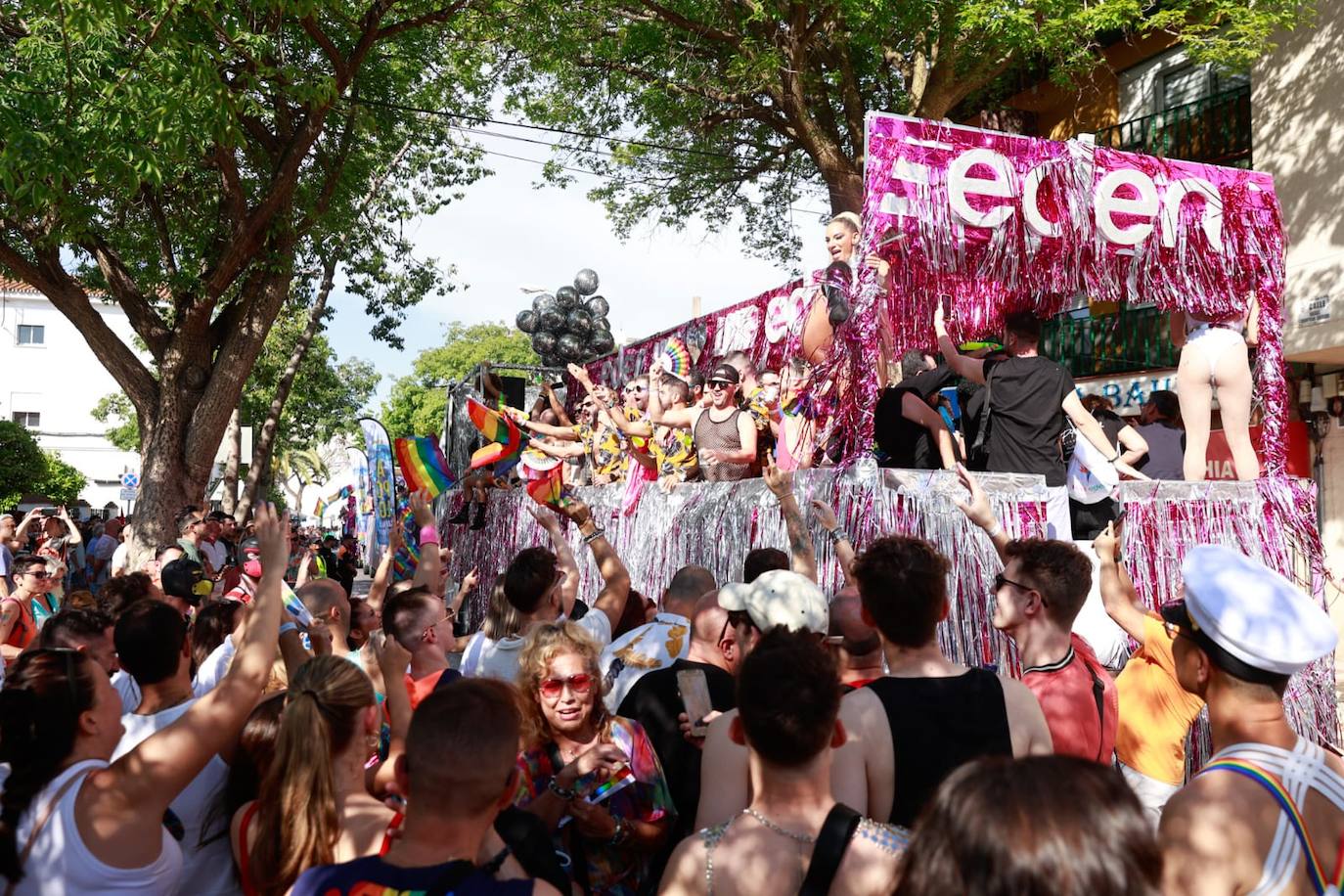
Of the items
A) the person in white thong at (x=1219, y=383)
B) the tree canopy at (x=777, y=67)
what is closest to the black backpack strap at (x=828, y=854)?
the person in white thong at (x=1219, y=383)

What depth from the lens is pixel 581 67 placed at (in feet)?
48.7

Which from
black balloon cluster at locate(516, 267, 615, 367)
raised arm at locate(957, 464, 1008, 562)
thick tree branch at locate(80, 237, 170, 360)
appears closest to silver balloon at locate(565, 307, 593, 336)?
black balloon cluster at locate(516, 267, 615, 367)

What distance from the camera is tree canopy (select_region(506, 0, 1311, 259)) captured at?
37.5ft

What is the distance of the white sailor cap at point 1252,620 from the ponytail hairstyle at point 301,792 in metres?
1.83

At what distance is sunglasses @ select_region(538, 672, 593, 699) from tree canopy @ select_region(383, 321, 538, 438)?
2114 inches

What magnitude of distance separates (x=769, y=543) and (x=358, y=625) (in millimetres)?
2231

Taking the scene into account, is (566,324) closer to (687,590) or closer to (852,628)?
(687,590)

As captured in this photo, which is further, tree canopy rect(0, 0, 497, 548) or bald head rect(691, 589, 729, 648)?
tree canopy rect(0, 0, 497, 548)

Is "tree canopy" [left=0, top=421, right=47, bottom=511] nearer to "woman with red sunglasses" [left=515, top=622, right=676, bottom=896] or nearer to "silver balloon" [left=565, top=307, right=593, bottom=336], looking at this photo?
"silver balloon" [left=565, top=307, right=593, bottom=336]

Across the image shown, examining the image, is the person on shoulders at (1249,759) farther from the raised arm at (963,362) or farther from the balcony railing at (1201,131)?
the balcony railing at (1201,131)

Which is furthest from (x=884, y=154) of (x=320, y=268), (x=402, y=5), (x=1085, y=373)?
(x=320, y=268)

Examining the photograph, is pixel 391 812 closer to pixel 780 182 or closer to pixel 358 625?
pixel 358 625

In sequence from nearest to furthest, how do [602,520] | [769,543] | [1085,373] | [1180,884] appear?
[1180,884]
[769,543]
[602,520]
[1085,373]

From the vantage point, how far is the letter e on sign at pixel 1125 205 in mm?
6340
